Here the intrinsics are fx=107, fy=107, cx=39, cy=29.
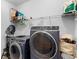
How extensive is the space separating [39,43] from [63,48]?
512mm

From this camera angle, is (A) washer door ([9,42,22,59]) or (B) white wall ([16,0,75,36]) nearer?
(A) washer door ([9,42,22,59])

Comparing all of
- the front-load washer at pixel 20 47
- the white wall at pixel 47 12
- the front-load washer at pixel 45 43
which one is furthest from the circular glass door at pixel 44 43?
the white wall at pixel 47 12

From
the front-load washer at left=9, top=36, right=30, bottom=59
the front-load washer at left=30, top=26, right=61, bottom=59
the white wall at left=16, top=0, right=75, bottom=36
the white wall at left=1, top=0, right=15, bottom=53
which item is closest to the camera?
the front-load washer at left=30, top=26, right=61, bottom=59

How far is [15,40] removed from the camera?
2.60 meters

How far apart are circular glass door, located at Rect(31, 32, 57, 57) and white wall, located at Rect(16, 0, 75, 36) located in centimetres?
72

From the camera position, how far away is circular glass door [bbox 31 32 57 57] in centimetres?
209

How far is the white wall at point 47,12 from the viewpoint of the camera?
2.63 m

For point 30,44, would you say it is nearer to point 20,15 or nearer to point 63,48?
point 63,48

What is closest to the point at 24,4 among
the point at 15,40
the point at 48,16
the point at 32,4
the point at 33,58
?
the point at 32,4

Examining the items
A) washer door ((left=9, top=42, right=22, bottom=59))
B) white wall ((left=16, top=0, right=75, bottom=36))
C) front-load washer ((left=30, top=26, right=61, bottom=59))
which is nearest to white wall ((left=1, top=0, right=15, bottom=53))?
white wall ((left=16, top=0, right=75, bottom=36))

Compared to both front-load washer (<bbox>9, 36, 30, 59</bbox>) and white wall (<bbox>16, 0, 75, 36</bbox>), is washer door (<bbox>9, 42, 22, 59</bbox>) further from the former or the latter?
white wall (<bbox>16, 0, 75, 36</bbox>)

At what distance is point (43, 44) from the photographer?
223cm

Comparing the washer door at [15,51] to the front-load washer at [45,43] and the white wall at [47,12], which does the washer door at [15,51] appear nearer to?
the front-load washer at [45,43]

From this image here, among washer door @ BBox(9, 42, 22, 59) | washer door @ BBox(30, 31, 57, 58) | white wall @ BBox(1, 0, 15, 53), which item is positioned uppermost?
white wall @ BBox(1, 0, 15, 53)
